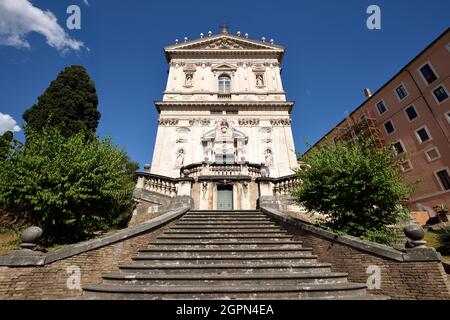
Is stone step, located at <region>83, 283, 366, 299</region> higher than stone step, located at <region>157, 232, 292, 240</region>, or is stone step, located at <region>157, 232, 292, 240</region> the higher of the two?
stone step, located at <region>157, 232, 292, 240</region>

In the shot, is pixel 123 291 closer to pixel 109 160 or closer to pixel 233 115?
pixel 109 160

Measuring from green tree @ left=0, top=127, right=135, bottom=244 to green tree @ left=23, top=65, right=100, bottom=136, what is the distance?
934 cm

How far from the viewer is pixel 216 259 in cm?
658

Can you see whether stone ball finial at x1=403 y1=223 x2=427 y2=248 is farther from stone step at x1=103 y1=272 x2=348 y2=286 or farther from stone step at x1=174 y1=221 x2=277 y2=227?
stone step at x1=174 y1=221 x2=277 y2=227

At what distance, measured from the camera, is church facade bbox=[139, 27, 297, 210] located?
1490 centimetres

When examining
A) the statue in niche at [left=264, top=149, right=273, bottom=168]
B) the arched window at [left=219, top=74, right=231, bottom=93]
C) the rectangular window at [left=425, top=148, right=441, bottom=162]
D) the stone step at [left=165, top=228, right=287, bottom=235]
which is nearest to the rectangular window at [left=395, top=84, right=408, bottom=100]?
the rectangular window at [left=425, top=148, right=441, bottom=162]

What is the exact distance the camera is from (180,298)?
15.6ft

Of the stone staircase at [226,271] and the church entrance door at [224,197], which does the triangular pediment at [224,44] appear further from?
the stone staircase at [226,271]

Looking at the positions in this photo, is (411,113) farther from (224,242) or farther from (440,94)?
(224,242)

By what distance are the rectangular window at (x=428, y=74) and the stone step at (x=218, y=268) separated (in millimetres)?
25806

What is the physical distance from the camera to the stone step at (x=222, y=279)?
5465 millimetres

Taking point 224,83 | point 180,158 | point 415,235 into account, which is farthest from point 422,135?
point 180,158

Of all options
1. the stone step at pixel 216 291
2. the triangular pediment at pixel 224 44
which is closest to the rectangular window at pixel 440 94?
the triangular pediment at pixel 224 44

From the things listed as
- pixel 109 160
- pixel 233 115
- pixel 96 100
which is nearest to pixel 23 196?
pixel 109 160
